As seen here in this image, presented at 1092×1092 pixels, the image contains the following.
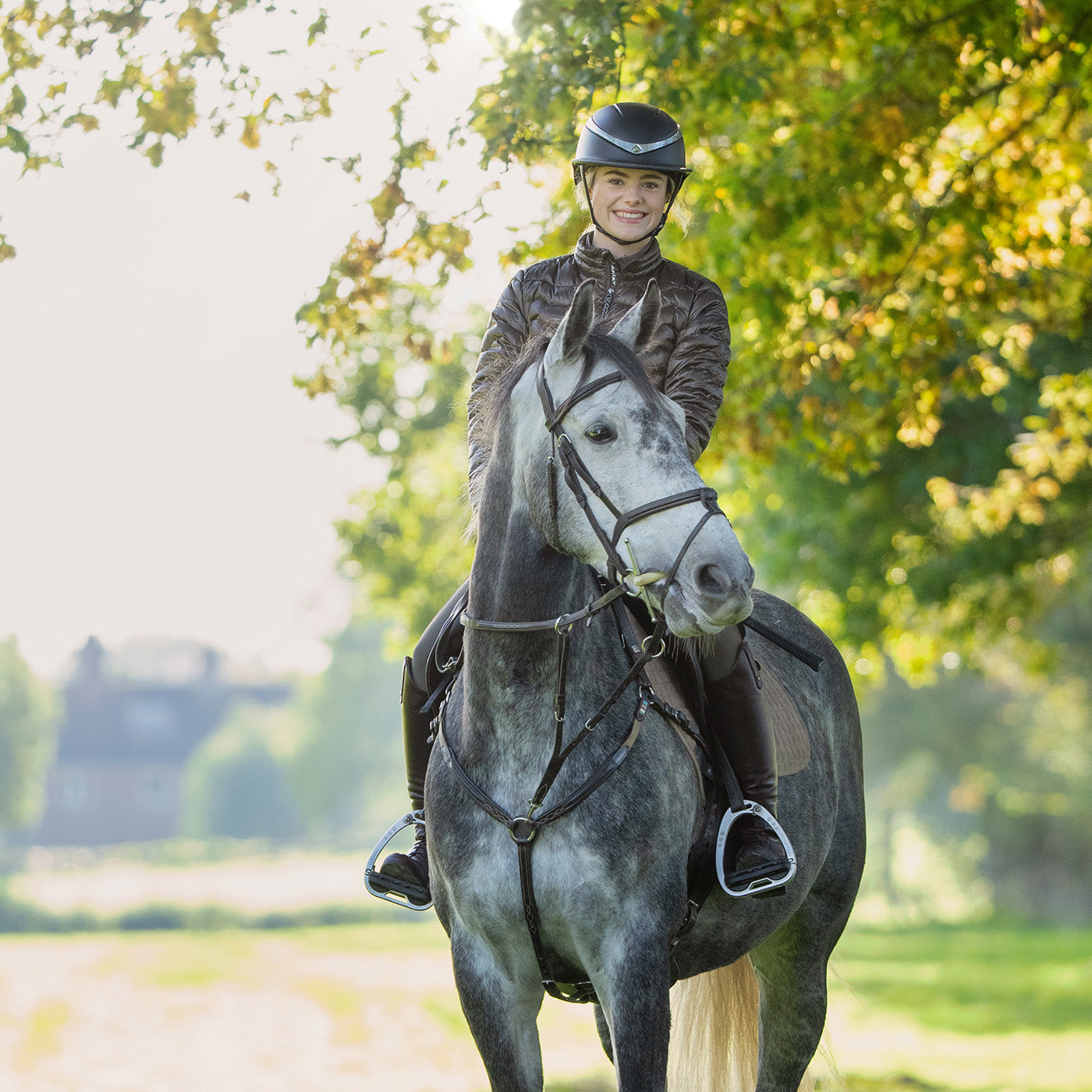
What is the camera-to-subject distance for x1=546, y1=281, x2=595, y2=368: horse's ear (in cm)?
362

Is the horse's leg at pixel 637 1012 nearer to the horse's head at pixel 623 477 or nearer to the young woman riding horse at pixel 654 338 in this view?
the young woman riding horse at pixel 654 338

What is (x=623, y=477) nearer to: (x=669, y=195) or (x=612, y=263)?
(x=612, y=263)

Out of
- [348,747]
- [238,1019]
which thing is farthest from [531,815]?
[348,747]

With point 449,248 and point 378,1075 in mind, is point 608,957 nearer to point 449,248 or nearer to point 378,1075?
point 449,248

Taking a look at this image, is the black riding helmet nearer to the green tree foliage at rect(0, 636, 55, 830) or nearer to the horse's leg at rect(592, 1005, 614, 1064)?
the horse's leg at rect(592, 1005, 614, 1064)

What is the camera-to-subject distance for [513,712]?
12.9 ft

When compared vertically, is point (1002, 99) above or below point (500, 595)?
above

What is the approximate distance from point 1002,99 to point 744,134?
3.40 m

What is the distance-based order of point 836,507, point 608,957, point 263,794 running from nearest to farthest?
point 608,957 → point 836,507 → point 263,794

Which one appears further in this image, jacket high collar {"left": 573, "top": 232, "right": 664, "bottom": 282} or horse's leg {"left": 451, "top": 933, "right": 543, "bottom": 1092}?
jacket high collar {"left": 573, "top": 232, "right": 664, "bottom": 282}

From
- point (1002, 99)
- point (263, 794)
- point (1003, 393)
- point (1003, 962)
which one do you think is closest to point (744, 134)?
point (1002, 99)

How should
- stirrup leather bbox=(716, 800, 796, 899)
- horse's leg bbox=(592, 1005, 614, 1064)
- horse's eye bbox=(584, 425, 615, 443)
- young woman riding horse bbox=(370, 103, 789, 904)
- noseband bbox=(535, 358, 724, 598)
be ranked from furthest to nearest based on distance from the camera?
horse's leg bbox=(592, 1005, 614, 1064) → young woman riding horse bbox=(370, 103, 789, 904) → stirrup leather bbox=(716, 800, 796, 899) → horse's eye bbox=(584, 425, 615, 443) → noseband bbox=(535, 358, 724, 598)

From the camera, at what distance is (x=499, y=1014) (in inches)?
154

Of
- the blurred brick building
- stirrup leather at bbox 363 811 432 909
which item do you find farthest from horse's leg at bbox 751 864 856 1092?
the blurred brick building
